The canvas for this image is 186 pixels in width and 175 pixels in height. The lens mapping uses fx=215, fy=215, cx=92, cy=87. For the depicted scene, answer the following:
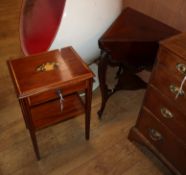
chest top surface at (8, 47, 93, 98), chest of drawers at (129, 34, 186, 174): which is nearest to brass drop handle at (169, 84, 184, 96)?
chest of drawers at (129, 34, 186, 174)

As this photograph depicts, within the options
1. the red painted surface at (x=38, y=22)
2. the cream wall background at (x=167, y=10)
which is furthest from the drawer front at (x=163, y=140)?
the red painted surface at (x=38, y=22)

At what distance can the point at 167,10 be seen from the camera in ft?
4.38

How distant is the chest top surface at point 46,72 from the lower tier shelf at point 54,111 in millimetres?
273

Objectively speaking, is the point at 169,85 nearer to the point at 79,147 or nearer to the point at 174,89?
the point at 174,89

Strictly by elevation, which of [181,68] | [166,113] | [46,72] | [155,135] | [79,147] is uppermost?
[181,68]

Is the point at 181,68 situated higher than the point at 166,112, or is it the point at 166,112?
the point at 181,68

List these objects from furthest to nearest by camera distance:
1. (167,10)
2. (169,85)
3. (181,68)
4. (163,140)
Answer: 1. (167,10)
2. (163,140)
3. (169,85)
4. (181,68)

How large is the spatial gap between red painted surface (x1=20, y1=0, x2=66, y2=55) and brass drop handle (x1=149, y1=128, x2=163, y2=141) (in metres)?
0.91

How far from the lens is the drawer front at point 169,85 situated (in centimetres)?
93

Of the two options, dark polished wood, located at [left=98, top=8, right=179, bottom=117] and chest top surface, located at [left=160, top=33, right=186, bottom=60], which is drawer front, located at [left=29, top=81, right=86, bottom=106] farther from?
chest top surface, located at [left=160, top=33, right=186, bottom=60]

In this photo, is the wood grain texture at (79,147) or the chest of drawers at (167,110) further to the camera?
the wood grain texture at (79,147)

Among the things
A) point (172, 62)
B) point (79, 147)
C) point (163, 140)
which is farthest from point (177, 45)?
point (79, 147)

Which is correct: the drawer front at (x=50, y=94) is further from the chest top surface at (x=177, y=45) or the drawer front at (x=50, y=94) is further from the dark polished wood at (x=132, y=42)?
the chest top surface at (x=177, y=45)

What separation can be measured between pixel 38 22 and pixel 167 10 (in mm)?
→ 979
